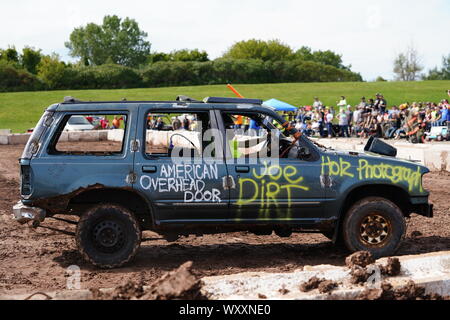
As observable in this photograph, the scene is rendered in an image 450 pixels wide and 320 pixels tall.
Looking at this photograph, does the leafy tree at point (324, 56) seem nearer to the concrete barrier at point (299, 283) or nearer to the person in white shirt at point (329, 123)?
the person in white shirt at point (329, 123)

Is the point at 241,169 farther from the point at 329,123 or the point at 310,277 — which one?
the point at 329,123

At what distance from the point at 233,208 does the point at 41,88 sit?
238 feet

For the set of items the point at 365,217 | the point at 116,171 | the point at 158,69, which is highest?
the point at 158,69

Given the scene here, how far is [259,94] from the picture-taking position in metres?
65.3

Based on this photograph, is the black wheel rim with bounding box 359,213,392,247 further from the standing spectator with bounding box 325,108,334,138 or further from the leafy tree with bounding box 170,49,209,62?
the leafy tree with bounding box 170,49,209,62

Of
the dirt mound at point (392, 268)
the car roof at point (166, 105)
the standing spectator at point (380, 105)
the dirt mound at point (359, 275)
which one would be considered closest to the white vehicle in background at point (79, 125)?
the standing spectator at point (380, 105)

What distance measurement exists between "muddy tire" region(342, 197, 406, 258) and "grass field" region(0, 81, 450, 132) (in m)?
47.0

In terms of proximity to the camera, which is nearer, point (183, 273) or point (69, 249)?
point (183, 273)

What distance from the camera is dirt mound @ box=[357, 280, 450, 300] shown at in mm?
5031

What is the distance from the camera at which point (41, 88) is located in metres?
75.4

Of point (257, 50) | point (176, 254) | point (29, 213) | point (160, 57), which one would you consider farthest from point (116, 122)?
point (257, 50)

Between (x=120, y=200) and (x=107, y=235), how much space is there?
0.45m
